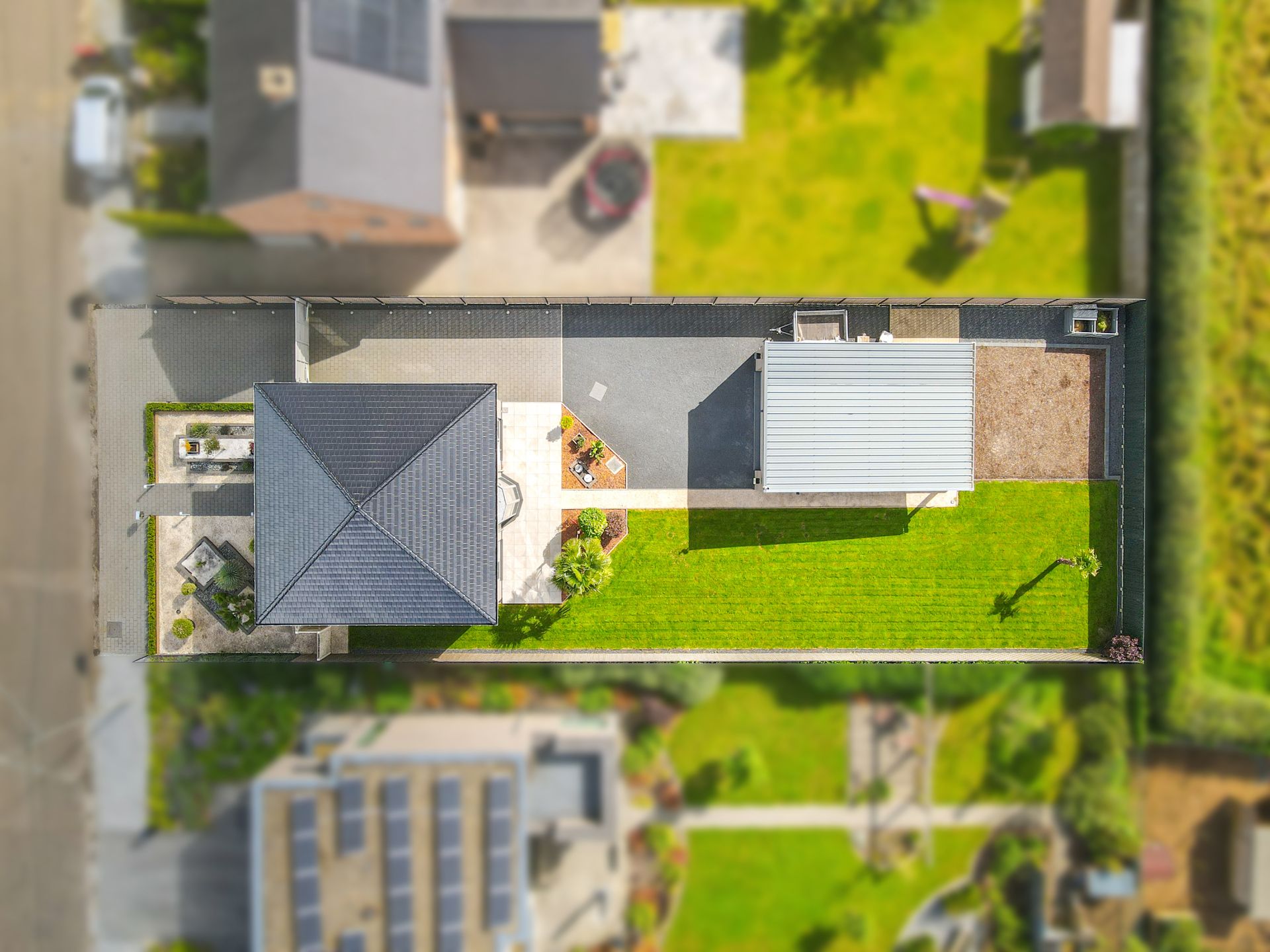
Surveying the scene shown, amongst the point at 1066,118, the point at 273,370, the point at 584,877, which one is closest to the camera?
the point at 273,370

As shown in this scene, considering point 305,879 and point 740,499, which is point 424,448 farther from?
point 305,879

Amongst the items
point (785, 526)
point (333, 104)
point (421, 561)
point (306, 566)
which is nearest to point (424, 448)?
point (421, 561)

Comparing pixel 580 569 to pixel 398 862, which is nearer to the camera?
→ pixel 580 569

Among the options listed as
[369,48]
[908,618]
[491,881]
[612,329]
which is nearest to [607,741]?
[491,881]

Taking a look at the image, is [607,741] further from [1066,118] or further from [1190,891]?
[1066,118]

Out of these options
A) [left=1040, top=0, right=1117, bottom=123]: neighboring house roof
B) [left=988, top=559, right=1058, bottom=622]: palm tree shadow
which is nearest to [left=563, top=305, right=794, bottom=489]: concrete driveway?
[left=988, top=559, right=1058, bottom=622]: palm tree shadow
